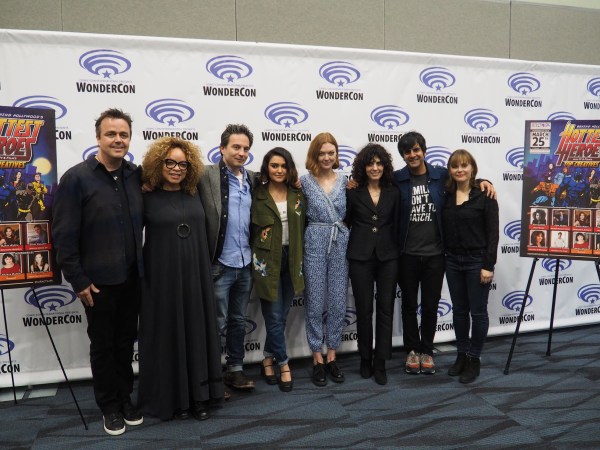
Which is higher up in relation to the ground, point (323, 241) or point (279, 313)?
point (323, 241)

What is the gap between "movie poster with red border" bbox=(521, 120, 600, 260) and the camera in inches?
127

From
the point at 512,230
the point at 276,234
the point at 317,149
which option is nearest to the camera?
the point at 276,234

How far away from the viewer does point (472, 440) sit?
Answer: 237 centimetres

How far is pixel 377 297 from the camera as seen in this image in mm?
3145

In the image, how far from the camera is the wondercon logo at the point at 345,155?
3598 millimetres

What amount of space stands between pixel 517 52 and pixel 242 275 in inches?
138

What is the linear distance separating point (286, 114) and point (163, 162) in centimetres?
128

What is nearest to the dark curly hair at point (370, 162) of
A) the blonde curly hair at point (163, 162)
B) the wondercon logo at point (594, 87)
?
the blonde curly hair at point (163, 162)

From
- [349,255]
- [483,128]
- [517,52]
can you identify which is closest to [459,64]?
[483,128]

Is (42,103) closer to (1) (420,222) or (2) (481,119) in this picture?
(1) (420,222)

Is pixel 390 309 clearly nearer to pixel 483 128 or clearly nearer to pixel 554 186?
pixel 554 186

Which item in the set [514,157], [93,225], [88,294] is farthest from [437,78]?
[88,294]

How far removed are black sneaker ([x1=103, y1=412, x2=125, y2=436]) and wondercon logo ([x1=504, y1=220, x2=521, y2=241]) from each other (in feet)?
10.5

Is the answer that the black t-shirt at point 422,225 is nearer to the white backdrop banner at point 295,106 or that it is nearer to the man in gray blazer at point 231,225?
the white backdrop banner at point 295,106
